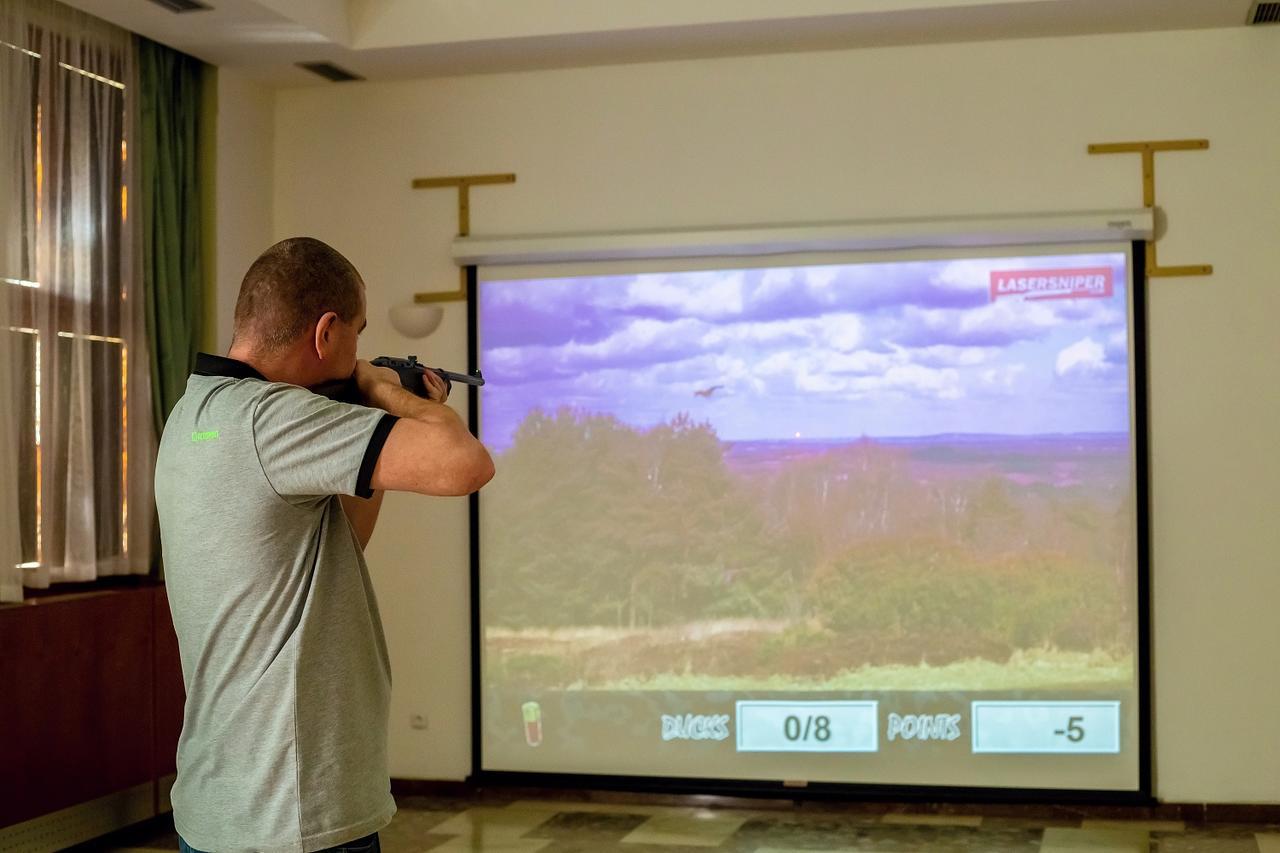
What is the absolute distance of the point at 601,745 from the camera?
5180 mm

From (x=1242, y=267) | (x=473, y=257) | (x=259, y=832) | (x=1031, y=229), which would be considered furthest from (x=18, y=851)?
(x=1242, y=267)

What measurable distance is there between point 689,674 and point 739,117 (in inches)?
85.4

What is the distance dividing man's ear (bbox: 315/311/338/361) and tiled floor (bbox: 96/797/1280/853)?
3.16 m

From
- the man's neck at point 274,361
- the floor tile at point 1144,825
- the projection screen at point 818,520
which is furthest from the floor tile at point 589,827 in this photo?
the man's neck at point 274,361

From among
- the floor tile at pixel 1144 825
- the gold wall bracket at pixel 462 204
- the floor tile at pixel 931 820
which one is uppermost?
the gold wall bracket at pixel 462 204

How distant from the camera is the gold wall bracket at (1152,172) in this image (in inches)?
189

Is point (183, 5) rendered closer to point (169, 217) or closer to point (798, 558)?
point (169, 217)

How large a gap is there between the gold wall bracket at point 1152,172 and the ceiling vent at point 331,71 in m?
2.96

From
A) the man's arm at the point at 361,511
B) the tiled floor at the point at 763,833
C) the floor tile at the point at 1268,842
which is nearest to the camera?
the man's arm at the point at 361,511

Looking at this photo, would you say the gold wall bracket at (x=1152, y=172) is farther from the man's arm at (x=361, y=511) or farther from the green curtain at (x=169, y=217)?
the man's arm at (x=361, y=511)

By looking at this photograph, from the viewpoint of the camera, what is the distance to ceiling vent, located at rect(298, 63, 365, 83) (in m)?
5.17

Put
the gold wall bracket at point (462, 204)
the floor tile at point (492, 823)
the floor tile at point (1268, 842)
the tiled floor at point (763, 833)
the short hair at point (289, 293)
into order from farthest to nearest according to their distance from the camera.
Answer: the gold wall bracket at point (462, 204)
the floor tile at point (492, 823)
the tiled floor at point (763, 833)
the floor tile at point (1268, 842)
the short hair at point (289, 293)

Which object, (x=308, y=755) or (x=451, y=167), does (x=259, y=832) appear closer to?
(x=308, y=755)

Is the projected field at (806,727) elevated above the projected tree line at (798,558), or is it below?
below
